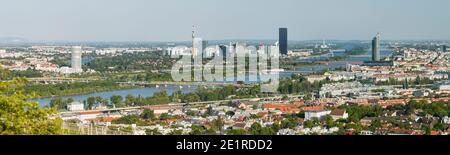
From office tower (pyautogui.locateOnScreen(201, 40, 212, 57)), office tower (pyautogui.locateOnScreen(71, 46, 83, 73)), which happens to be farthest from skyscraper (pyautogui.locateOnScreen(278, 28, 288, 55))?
office tower (pyautogui.locateOnScreen(71, 46, 83, 73))

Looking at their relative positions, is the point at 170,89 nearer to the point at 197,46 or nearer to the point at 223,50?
the point at 197,46

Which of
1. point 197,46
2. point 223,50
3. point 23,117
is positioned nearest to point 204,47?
point 197,46

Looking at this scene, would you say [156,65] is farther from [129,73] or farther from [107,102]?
[107,102]

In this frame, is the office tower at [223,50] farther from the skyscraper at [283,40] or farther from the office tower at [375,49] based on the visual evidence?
the office tower at [375,49]
